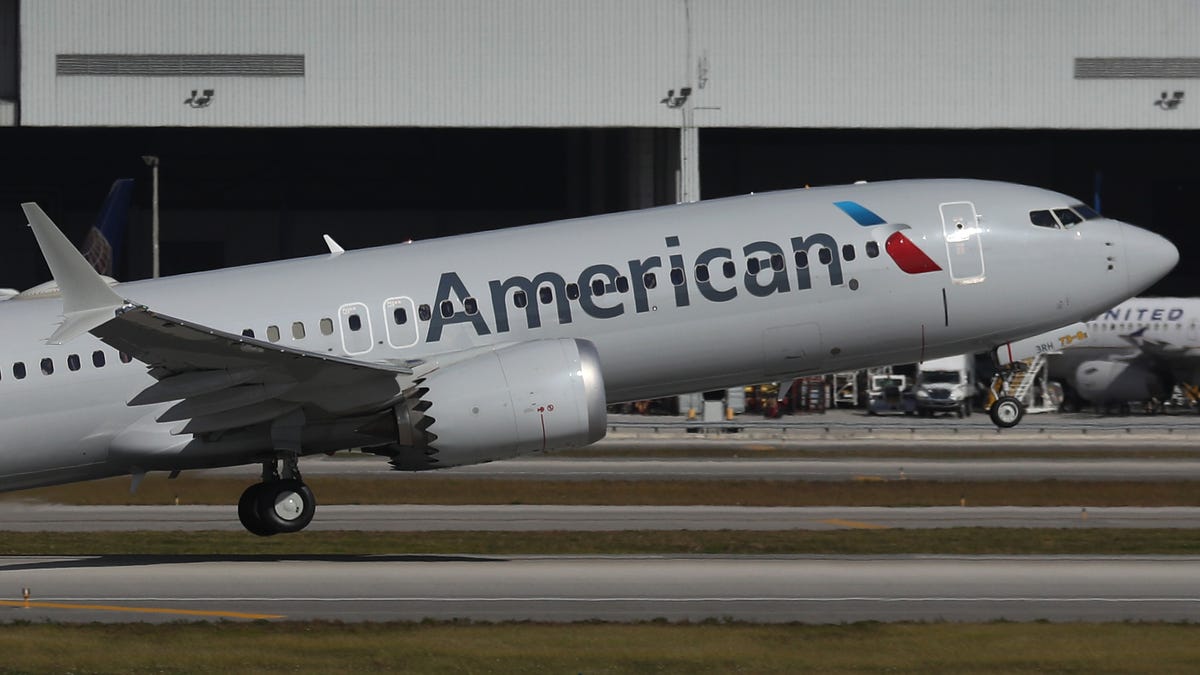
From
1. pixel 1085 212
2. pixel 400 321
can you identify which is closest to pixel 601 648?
pixel 400 321

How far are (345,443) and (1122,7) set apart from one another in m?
49.3

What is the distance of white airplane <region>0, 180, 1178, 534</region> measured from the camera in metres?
25.4

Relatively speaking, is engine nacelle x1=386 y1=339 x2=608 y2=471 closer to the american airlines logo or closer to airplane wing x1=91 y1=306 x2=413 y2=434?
airplane wing x1=91 y1=306 x2=413 y2=434

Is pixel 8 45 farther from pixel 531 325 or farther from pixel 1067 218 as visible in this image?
pixel 1067 218

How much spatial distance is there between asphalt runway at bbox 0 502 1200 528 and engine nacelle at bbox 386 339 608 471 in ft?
23.5

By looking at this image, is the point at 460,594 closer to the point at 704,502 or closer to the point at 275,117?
the point at 704,502

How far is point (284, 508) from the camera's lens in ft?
88.1

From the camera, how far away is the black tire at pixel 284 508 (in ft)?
88.0

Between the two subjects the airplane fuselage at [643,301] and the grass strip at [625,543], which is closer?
the airplane fuselage at [643,301]

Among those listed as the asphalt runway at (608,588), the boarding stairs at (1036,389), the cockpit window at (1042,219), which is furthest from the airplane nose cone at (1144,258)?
the boarding stairs at (1036,389)

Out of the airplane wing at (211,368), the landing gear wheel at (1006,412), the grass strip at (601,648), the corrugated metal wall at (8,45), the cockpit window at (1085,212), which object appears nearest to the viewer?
the grass strip at (601,648)

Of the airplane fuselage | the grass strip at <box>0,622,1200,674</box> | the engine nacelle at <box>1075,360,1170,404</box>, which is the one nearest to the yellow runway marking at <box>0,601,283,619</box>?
the grass strip at <box>0,622,1200,674</box>

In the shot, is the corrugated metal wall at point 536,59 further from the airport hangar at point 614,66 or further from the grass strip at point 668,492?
the grass strip at point 668,492

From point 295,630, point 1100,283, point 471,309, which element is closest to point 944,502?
point 1100,283
